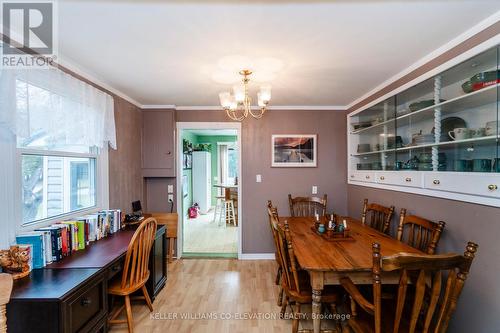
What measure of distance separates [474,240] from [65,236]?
2.96 m

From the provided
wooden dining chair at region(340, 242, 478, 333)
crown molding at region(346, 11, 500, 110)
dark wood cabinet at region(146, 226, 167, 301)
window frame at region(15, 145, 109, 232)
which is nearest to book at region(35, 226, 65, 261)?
window frame at region(15, 145, 109, 232)

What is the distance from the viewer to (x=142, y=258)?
220cm

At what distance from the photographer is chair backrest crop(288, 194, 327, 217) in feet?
11.4

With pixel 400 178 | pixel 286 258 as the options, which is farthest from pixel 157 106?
pixel 400 178

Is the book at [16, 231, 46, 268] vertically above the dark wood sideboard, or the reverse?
the book at [16, 231, 46, 268]

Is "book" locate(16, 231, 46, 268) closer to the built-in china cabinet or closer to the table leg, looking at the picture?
the table leg

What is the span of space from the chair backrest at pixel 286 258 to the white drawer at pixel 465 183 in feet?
4.05

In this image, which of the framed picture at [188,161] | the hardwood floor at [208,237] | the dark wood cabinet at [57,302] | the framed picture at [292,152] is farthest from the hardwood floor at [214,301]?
the framed picture at [188,161]

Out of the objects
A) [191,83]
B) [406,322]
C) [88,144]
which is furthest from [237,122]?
[406,322]

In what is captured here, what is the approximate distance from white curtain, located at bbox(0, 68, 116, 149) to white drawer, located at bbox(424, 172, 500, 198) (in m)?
2.97

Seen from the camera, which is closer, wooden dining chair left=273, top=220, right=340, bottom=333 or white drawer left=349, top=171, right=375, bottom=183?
wooden dining chair left=273, top=220, right=340, bottom=333

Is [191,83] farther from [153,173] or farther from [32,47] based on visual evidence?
[153,173]

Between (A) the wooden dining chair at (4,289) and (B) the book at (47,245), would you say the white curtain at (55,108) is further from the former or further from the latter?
(A) the wooden dining chair at (4,289)

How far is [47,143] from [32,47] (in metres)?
0.71
